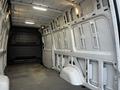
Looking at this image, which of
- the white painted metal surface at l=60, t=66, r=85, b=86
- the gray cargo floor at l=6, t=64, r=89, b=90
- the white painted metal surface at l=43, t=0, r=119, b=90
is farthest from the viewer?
the white painted metal surface at l=60, t=66, r=85, b=86

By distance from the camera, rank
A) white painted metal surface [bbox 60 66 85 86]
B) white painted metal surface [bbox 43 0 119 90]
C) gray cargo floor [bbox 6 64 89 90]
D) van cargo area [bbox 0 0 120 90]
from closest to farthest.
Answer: van cargo area [bbox 0 0 120 90] → white painted metal surface [bbox 43 0 119 90] → gray cargo floor [bbox 6 64 89 90] → white painted metal surface [bbox 60 66 85 86]

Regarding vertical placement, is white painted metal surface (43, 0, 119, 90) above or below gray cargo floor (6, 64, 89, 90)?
above

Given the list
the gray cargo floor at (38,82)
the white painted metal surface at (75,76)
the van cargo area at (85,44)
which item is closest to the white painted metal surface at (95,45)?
the van cargo area at (85,44)

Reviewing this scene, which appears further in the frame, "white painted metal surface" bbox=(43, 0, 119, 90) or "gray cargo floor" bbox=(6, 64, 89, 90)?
"gray cargo floor" bbox=(6, 64, 89, 90)

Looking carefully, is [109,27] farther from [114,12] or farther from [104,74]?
[104,74]

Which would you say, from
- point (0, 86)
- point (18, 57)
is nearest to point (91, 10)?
point (0, 86)

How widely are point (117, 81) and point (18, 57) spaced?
8139mm

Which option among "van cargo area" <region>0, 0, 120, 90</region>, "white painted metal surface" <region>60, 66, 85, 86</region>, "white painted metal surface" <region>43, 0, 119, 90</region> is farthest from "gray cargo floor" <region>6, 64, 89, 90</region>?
"white painted metal surface" <region>43, 0, 119, 90</region>

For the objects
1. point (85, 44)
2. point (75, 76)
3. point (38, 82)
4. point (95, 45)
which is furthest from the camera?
point (38, 82)

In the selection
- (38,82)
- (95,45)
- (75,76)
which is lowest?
(38,82)

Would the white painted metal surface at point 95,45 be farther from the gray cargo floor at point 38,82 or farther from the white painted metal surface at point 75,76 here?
the gray cargo floor at point 38,82

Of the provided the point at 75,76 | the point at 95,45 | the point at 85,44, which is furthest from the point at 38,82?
the point at 95,45

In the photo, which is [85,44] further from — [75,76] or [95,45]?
[75,76]

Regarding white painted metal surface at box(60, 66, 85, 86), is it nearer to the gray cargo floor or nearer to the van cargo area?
the van cargo area
